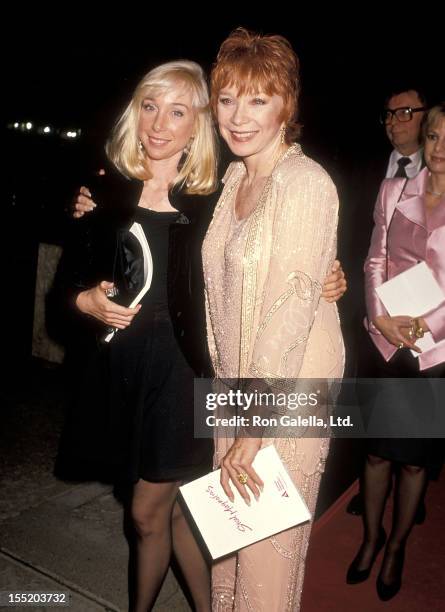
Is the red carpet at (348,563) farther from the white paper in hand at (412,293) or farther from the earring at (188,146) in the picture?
the earring at (188,146)

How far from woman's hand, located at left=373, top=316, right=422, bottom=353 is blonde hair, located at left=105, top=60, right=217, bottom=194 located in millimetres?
966

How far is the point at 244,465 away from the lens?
4.90 feet

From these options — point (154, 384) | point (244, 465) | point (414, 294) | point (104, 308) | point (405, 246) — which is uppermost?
point (405, 246)

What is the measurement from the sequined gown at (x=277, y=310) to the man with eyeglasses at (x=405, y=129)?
1386mm

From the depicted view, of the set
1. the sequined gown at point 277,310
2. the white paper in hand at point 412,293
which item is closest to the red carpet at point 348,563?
the sequined gown at point 277,310

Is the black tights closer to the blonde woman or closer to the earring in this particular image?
the blonde woman

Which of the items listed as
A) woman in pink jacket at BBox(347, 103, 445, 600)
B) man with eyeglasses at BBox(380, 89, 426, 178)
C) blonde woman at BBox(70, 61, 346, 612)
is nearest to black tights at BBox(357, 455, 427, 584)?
woman in pink jacket at BBox(347, 103, 445, 600)

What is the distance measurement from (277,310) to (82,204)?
2.85 feet

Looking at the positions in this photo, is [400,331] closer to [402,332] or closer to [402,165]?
Answer: [402,332]

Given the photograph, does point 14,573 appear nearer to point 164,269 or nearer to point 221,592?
point 221,592

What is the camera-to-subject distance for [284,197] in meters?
1.44

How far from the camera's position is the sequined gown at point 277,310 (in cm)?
142

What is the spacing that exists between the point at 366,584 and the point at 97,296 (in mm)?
1776

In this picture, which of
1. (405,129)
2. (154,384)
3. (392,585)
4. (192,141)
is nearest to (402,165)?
(405,129)
